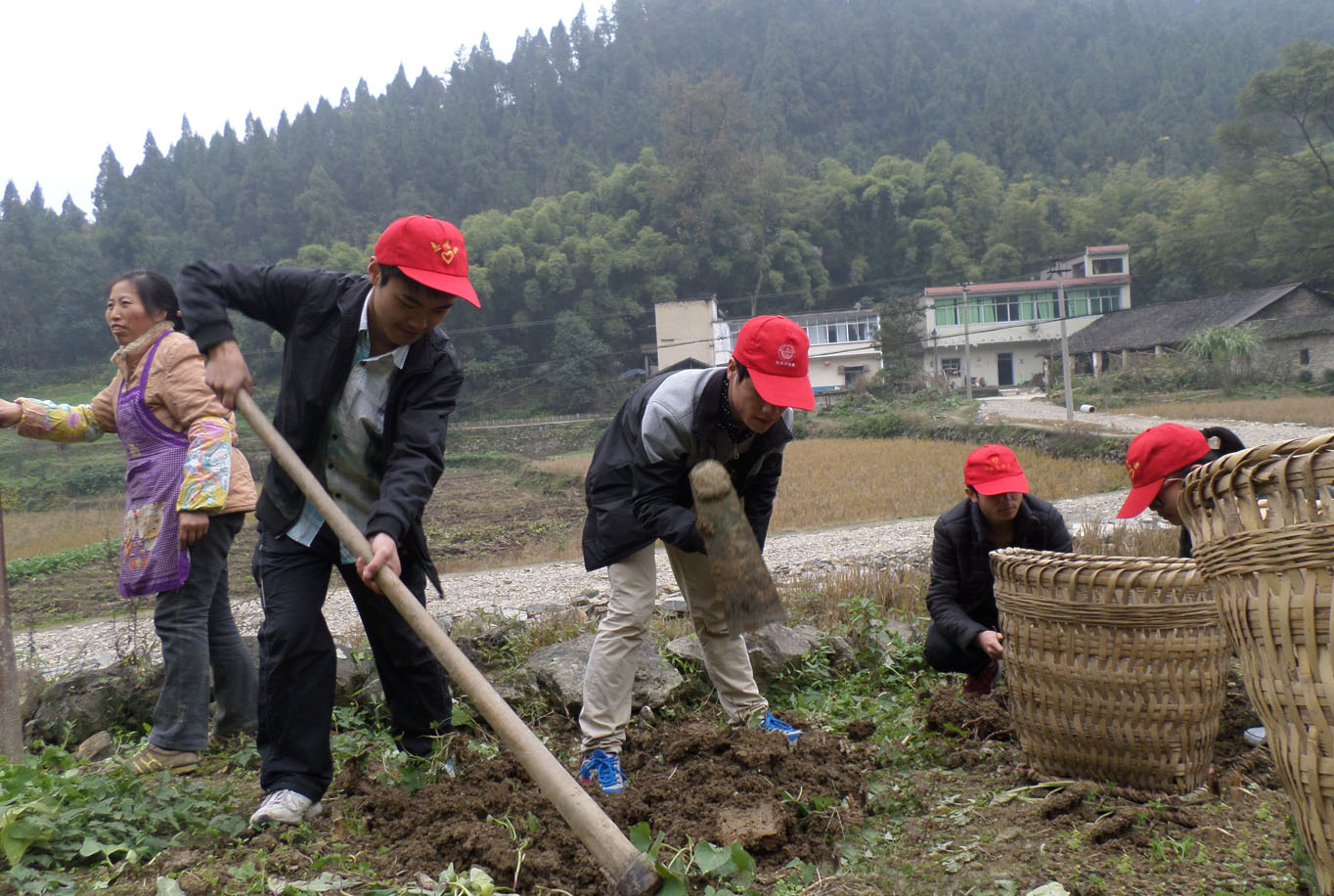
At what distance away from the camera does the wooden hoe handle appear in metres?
2.02

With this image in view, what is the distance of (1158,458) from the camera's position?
332 cm

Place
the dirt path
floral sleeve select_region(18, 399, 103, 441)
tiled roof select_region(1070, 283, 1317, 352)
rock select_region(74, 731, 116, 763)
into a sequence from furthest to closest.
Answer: tiled roof select_region(1070, 283, 1317, 352), the dirt path, rock select_region(74, 731, 116, 763), floral sleeve select_region(18, 399, 103, 441)

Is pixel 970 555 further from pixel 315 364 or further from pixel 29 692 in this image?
pixel 29 692

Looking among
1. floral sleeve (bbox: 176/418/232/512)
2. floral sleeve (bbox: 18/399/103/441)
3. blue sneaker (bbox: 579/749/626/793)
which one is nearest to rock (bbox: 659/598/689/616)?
blue sneaker (bbox: 579/749/626/793)

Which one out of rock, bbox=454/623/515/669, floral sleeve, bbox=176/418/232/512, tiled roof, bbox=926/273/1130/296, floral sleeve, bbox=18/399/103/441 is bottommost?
rock, bbox=454/623/515/669

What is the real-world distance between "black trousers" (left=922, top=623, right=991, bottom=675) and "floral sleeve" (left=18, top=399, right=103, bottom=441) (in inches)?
133

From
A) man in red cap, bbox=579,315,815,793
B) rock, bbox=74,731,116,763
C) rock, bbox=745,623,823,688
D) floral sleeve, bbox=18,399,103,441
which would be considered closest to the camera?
man in red cap, bbox=579,315,815,793

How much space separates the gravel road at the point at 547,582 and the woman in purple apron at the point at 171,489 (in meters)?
2.02

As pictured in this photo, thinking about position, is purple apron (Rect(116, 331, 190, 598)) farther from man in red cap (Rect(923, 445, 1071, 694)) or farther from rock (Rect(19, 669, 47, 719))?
man in red cap (Rect(923, 445, 1071, 694))

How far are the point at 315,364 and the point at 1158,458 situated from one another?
2.78 metres

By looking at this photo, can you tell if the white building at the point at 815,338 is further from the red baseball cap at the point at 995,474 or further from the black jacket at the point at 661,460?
the black jacket at the point at 661,460

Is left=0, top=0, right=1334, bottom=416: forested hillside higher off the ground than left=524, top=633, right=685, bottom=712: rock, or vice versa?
left=0, top=0, right=1334, bottom=416: forested hillside

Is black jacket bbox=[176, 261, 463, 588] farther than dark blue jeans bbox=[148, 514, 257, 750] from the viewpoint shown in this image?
No

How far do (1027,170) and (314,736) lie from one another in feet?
301
